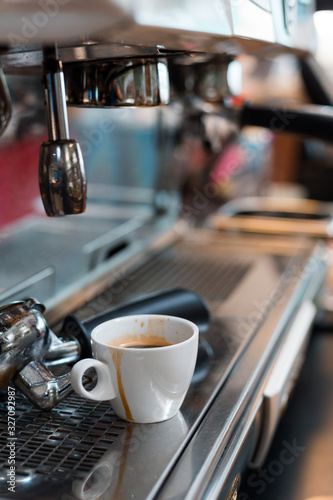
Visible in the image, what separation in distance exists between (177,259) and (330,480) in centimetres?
60

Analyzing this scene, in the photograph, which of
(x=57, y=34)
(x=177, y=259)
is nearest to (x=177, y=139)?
(x=177, y=259)

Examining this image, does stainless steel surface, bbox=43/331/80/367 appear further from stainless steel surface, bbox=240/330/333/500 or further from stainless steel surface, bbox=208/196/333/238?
stainless steel surface, bbox=208/196/333/238

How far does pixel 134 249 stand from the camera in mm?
1321

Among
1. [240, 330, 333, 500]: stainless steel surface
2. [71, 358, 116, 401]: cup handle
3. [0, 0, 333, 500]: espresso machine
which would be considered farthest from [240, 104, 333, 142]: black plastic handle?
[71, 358, 116, 401]: cup handle

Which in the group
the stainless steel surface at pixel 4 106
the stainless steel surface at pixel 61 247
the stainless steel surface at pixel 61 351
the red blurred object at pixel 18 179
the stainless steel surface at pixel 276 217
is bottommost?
the stainless steel surface at pixel 276 217

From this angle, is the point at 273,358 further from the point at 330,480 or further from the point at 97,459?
the point at 97,459

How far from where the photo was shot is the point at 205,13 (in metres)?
0.57

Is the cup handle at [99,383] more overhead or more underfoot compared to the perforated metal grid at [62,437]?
more overhead

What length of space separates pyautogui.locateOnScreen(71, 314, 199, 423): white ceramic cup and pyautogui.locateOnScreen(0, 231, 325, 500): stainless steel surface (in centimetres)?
2

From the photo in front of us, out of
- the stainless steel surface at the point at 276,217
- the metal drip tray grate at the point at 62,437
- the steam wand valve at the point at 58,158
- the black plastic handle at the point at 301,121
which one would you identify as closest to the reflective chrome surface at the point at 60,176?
the steam wand valve at the point at 58,158

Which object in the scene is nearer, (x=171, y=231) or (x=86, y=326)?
(x=86, y=326)

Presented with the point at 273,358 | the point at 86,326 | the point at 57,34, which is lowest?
the point at 273,358

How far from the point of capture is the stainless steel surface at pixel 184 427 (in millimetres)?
533

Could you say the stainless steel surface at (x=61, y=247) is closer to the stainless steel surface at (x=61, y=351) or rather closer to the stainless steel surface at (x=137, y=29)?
the stainless steel surface at (x=61, y=351)
